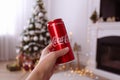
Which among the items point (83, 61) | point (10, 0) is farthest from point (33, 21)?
point (83, 61)

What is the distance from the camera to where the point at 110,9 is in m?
3.31

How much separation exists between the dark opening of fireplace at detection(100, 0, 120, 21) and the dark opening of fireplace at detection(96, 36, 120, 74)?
0.38m

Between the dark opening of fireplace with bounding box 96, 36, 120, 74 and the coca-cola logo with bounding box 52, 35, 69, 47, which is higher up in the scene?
the coca-cola logo with bounding box 52, 35, 69, 47

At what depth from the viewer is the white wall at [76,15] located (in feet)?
13.3

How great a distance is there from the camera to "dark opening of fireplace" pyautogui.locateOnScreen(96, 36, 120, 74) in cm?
319

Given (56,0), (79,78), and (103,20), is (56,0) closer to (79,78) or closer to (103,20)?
(103,20)

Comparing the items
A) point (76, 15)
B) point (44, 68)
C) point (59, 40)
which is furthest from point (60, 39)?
point (76, 15)

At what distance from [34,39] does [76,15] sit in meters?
1.13

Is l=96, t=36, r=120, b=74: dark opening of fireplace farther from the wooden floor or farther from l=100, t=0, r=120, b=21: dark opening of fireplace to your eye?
the wooden floor

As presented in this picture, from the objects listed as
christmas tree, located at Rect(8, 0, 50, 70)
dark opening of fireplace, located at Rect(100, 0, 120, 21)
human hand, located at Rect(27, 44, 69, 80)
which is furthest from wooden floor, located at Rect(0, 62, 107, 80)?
human hand, located at Rect(27, 44, 69, 80)

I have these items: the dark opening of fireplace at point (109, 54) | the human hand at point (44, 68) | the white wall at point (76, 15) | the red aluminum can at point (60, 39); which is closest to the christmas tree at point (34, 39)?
the white wall at point (76, 15)

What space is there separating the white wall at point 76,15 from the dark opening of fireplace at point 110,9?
0.60m

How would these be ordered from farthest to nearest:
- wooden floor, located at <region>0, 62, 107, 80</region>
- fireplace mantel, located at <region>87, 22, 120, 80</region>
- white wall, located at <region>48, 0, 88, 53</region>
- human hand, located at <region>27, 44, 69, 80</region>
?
1. white wall, located at <region>48, 0, 88, 53</region>
2. fireplace mantel, located at <region>87, 22, 120, 80</region>
3. wooden floor, located at <region>0, 62, 107, 80</region>
4. human hand, located at <region>27, 44, 69, 80</region>

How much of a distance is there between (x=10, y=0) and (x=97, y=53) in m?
2.41
